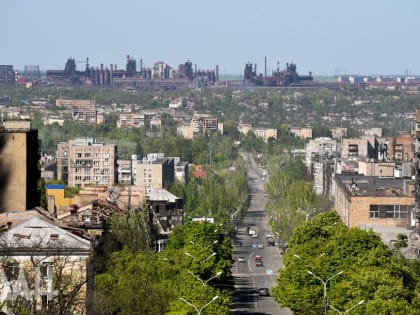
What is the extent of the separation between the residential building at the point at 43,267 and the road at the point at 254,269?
13564mm

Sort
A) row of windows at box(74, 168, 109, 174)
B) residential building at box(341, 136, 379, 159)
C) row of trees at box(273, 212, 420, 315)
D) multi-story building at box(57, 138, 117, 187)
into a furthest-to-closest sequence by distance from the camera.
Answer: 1. residential building at box(341, 136, 379, 159)
2. row of windows at box(74, 168, 109, 174)
3. multi-story building at box(57, 138, 117, 187)
4. row of trees at box(273, 212, 420, 315)

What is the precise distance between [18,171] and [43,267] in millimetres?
21729

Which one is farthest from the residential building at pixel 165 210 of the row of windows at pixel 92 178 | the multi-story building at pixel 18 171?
the row of windows at pixel 92 178

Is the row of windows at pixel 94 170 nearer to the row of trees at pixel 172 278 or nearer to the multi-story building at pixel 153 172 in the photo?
the multi-story building at pixel 153 172

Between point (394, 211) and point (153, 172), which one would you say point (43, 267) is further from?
point (153, 172)

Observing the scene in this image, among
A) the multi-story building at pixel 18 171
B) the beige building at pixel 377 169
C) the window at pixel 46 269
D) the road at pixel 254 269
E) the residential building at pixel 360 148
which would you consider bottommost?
the road at pixel 254 269

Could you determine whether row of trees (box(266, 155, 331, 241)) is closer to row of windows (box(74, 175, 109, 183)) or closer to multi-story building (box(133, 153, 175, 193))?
multi-story building (box(133, 153, 175, 193))

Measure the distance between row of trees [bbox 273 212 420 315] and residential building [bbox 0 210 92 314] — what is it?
24.1 ft

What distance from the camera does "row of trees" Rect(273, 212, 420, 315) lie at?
5034 centimetres

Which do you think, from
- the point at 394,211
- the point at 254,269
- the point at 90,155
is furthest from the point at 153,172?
the point at 254,269

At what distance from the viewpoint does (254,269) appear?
8619 cm

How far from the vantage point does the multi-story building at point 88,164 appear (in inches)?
5753

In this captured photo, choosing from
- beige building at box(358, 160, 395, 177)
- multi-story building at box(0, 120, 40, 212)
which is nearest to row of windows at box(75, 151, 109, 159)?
beige building at box(358, 160, 395, 177)

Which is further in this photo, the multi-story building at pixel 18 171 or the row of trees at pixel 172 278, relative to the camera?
the multi-story building at pixel 18 171
